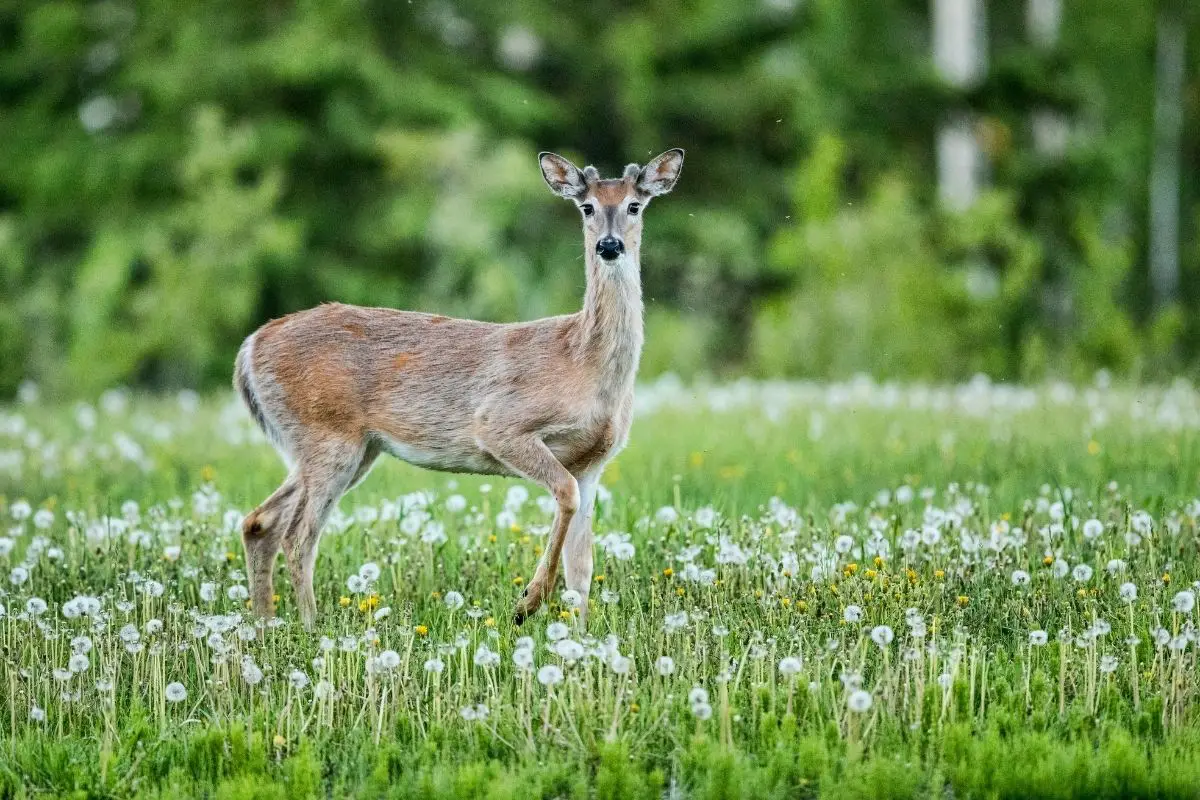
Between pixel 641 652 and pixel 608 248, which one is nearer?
pixel 641 652

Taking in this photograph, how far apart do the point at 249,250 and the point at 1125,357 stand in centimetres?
951

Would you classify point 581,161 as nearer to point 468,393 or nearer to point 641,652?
point 468,393

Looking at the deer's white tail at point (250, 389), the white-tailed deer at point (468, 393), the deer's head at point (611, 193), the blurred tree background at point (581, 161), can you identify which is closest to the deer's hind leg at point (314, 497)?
the white-tailed deer at point (468, 393)

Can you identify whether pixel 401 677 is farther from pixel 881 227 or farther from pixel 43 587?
pixel 881 227

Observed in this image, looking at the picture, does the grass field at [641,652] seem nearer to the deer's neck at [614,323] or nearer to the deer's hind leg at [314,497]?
the deer's hind leg at [314,497]

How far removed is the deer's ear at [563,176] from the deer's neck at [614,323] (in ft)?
0.86

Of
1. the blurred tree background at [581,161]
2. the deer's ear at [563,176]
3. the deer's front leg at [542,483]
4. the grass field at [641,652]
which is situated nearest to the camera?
the grass field at [641,652]

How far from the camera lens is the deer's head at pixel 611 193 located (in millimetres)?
5984

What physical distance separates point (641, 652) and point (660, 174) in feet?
6.67

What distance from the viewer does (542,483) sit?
5.89 metres

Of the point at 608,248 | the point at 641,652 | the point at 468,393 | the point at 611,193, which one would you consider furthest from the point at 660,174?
the point at 641,652

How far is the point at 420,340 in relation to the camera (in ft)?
21.4

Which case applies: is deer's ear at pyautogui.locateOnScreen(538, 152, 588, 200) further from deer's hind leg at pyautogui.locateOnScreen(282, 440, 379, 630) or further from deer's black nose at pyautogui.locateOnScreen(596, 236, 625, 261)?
deer's hind leg at pyautogui.locateOnScreen(282, 440, 379, 630)

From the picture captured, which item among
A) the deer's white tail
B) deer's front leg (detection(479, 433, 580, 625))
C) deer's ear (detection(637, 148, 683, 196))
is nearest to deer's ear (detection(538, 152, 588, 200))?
deer's ear (detection(637, 148, 683, 196))
